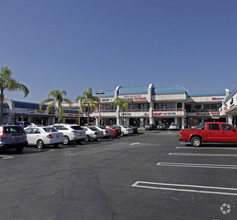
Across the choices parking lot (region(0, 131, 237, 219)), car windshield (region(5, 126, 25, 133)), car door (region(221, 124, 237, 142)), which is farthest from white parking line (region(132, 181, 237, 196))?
car door (region(221, 124, 237, 142))

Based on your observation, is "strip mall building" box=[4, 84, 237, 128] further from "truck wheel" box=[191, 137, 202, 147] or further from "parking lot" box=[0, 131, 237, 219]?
"parking lot" box=[0, 131, 237, 219]

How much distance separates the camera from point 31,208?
456 cm

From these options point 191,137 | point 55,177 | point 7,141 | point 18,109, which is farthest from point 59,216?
point 18,109

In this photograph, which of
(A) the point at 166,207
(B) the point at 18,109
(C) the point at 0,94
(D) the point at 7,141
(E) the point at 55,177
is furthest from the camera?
(B) the point at 18,109

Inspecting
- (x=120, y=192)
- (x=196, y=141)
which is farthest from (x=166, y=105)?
(x=120, y=192)

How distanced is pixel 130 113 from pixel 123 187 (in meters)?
51.5

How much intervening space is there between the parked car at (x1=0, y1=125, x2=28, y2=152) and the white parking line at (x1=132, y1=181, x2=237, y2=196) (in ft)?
30.4

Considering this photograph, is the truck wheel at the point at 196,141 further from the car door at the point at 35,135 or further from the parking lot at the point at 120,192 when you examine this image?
the car door at the point at 35,135

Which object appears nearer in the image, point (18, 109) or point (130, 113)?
point (18, 109)

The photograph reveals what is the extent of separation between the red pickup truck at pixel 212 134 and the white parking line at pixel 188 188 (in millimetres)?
10244

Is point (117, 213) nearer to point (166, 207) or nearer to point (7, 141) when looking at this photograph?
point (166, 207)

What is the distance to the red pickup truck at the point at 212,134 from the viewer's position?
49.6 feet

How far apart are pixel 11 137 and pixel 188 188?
423 inches

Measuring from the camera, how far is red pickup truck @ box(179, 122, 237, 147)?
1512 centimetres
